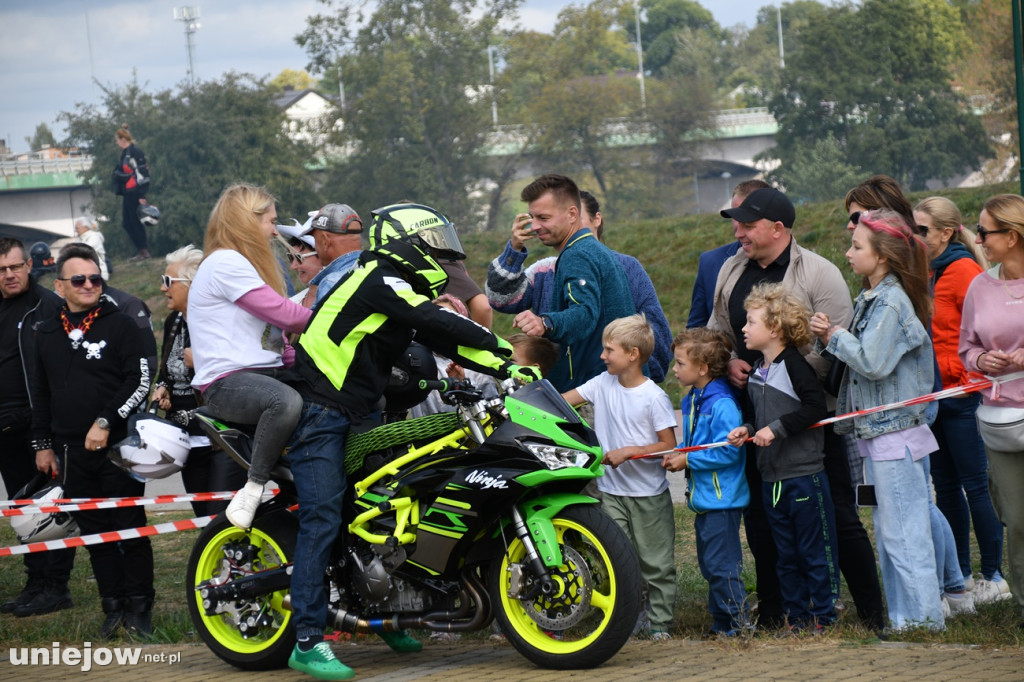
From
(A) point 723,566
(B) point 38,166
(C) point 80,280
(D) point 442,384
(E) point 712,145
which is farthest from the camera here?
(E) point 712,145

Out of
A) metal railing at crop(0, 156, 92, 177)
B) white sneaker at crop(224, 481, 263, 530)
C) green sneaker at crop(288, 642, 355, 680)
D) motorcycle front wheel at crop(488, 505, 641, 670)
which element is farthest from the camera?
metal railing at crop(0, 156, 92, 177)

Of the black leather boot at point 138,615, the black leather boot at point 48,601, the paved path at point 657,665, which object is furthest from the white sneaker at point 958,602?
the black leather boot at point 48,601

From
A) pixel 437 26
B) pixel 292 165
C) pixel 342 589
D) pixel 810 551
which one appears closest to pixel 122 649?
pixel 342 589

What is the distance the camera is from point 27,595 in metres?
7.96

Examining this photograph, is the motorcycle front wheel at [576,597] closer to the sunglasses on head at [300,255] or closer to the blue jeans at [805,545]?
the blue jeans at [805,545]

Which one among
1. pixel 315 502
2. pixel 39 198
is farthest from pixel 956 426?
pixel 39 198

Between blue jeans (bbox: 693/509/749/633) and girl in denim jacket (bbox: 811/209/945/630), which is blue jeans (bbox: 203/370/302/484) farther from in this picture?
girl in denim jacket (bbox: 811/209/945/630)

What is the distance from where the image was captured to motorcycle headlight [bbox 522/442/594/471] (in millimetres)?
5145

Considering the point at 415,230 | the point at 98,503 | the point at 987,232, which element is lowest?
the point at 98,503

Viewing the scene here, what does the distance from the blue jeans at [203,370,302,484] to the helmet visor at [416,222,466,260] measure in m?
0.90

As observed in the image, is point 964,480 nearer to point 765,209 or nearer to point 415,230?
point 765,209

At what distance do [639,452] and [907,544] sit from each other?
1308 mm

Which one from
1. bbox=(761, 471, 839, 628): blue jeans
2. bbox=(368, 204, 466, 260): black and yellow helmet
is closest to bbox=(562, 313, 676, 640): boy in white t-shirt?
bbox=(761, 471, 839, 628): blue jeans

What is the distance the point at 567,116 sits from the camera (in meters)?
57.7
